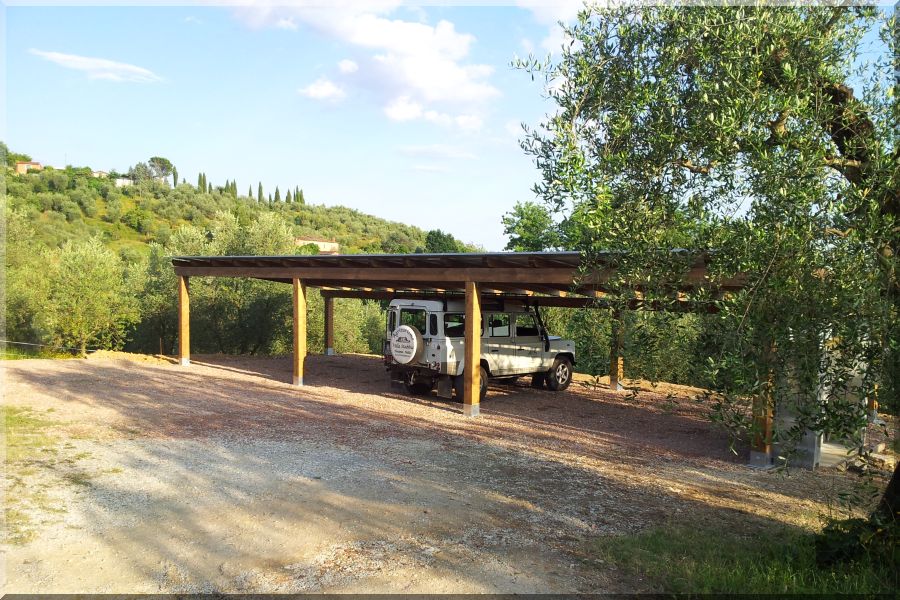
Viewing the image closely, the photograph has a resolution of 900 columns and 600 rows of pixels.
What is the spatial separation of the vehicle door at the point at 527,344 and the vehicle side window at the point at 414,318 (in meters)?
2.46

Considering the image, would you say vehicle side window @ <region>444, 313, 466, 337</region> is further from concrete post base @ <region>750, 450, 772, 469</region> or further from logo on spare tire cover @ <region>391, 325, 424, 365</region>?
concrete post base @ <region>750, 450, 772, 469</region>

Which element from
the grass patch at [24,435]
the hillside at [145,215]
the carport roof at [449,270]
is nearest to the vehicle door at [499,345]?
the carport roof at [449,270]

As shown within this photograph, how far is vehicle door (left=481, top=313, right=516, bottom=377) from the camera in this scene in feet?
46.9

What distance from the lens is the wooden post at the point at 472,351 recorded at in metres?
12.3

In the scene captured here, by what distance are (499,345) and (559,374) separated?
2.52m

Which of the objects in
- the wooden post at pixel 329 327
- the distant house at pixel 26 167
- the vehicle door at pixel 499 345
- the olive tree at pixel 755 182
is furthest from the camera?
the distant house at pixel 26 167

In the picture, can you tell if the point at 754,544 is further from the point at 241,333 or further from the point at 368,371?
the point at 241,333

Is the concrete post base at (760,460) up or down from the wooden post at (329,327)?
down

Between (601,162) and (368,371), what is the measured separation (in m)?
15.0

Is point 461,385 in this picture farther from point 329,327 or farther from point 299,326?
point 329,327

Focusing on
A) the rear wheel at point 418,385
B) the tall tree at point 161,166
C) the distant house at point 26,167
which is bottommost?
the rear wheel at point 418,385

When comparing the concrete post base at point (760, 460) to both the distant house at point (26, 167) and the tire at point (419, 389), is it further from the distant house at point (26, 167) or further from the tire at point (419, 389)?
the distant house at point (26, 167)

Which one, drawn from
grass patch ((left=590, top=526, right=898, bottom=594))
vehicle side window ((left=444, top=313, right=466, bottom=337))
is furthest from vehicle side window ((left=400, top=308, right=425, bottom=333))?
grass patch ((left=590, top=526, right=898, bottom=594))

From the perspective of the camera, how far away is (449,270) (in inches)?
500
